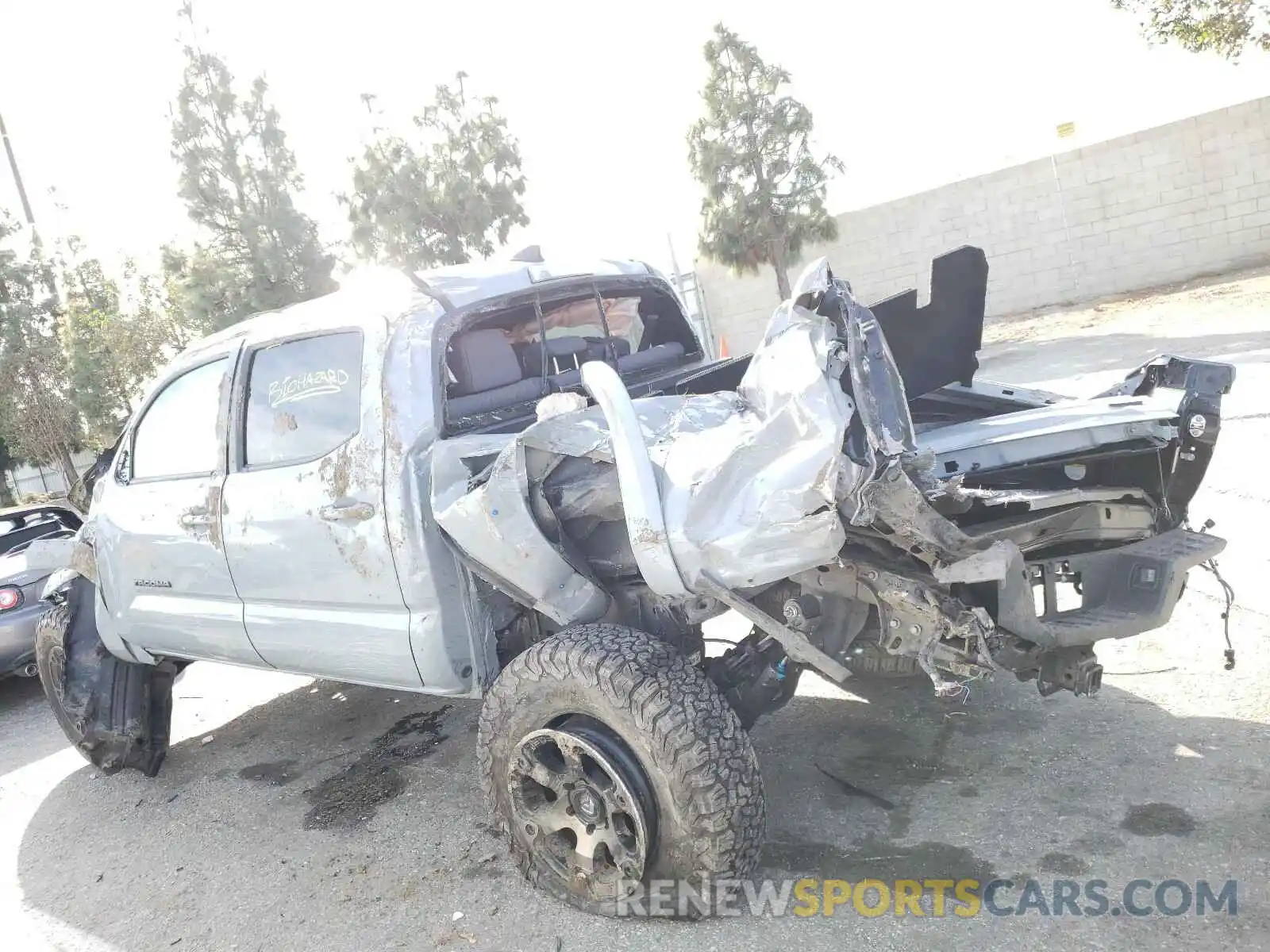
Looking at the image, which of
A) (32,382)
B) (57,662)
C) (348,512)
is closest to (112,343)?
(32,382)

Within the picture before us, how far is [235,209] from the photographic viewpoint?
1734cm

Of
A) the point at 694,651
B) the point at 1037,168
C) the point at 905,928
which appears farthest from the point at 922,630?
the point at 1037,168

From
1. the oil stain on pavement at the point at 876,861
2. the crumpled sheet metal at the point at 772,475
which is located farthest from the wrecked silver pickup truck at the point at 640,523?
the oil stain on pavement at the point at 876,861

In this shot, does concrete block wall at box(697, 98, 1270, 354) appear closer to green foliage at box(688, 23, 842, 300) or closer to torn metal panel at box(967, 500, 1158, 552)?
green foliage at box(688, 23, 842, 300)

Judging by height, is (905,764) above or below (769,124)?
below

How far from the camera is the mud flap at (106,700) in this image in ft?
14.7

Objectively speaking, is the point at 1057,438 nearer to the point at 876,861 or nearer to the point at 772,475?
the point at 772,475

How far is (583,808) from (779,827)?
804 mm

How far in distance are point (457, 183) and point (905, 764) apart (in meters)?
16.0

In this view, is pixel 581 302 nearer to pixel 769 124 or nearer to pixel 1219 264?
pixel 769 124

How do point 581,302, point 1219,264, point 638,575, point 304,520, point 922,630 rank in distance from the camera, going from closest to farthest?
point 922,630 < point 638,575 < point 304,520 < point 581,302 < point 1219,264

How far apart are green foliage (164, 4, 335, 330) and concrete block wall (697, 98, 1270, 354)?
8507mm

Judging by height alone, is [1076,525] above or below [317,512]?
below

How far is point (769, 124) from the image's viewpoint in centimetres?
1762
